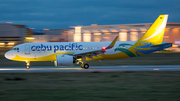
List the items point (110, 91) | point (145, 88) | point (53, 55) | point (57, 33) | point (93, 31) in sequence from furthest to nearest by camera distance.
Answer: point (57, 33) → point (93, 31) → point (53, 55) → point (145, 88) → point (110, 91)

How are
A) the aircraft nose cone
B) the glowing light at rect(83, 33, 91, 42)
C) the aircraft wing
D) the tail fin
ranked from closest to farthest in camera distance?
the aircraft wing < the aircraft nose cone < the tail fin < the glowing light at rect(83, 33, 91, 42)

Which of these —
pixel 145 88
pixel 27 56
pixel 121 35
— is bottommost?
pixel 145 88

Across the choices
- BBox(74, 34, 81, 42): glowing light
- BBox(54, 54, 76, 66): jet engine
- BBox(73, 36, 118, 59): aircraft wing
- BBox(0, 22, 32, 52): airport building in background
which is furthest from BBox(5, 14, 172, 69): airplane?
BBox(74, 34, 81, 42): glowing light

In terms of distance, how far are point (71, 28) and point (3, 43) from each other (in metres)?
23.9

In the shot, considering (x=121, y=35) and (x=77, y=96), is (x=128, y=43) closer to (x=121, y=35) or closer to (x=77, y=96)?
(x=77, y=96)

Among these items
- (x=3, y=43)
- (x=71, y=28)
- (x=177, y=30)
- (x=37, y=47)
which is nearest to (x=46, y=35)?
(x=71, y=28)

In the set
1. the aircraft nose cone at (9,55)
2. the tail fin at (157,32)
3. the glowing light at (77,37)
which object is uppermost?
the glowing light at (77,37)

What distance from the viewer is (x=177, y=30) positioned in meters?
68.6

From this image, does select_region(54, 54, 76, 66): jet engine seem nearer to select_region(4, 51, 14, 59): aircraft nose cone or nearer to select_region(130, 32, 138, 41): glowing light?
select_region(4, 51, 14, 59): aircraft nose cone

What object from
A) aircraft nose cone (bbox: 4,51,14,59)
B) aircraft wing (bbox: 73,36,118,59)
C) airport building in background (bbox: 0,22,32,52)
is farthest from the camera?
airport building in background (bbox: 0,22,32,52)

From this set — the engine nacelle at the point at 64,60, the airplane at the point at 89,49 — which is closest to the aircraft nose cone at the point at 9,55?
the airplane at the point at 89,49

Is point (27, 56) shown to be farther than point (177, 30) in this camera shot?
No

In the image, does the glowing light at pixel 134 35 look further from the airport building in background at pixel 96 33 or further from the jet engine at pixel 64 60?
the jet engine at pixel 64 60

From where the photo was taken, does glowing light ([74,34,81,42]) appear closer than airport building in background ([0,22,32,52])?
No
